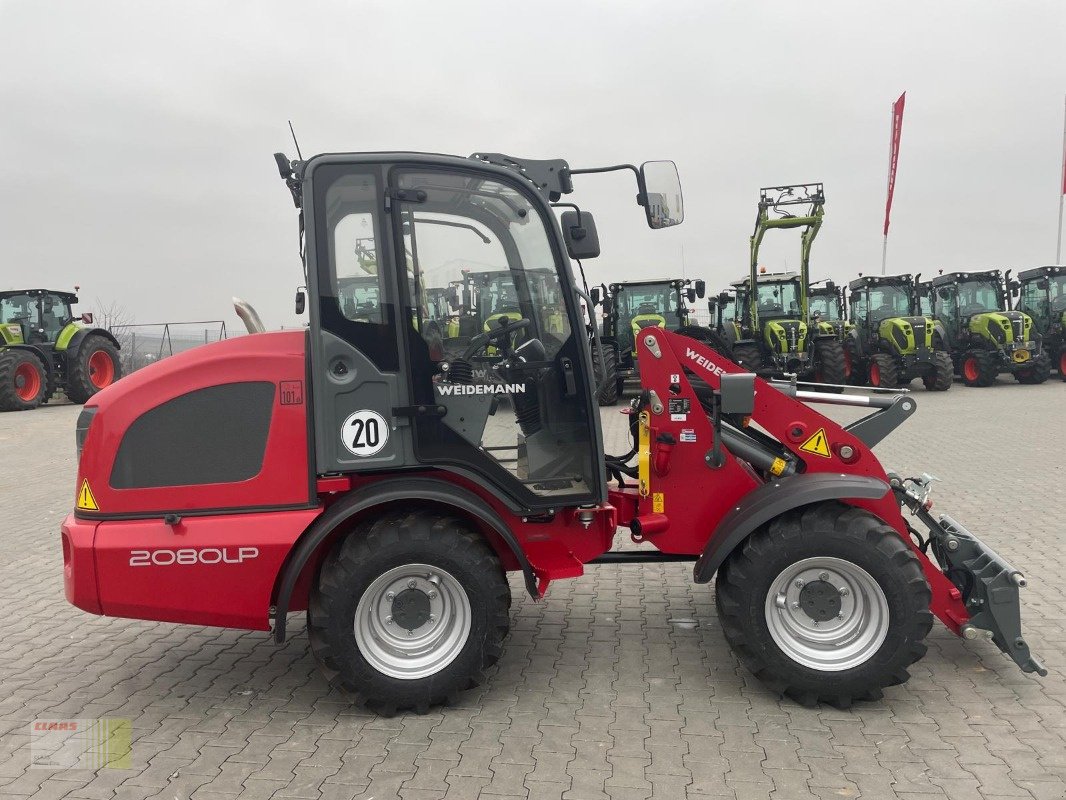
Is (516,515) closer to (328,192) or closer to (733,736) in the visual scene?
(733,736)

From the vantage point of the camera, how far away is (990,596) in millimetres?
3703

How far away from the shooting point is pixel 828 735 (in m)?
3.37

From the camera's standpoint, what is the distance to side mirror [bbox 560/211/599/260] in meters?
3.71

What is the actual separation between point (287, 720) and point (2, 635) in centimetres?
241

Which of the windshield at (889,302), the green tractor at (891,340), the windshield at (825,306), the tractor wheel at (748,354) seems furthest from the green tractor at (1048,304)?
the tractor wheel at (748,354)

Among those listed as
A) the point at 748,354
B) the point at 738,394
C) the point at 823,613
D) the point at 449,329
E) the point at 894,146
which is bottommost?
the point at 823,613

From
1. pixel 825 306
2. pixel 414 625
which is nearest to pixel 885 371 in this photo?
pixel 825 306

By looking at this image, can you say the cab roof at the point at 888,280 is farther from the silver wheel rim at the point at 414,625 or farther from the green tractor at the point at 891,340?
the silver wheel rim at the point at 414,625

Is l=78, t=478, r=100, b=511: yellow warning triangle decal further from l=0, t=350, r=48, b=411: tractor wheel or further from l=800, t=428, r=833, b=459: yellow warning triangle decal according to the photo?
l=0, t=350, r=48, b=411: tractor wheel

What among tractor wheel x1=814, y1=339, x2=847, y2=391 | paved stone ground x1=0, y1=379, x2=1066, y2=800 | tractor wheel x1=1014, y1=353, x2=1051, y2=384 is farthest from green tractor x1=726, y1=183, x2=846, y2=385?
paved stone ground x1=0, y1=379, x2=1066, y2=800

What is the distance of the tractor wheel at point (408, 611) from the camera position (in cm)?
353

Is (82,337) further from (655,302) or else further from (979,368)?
(979,368)

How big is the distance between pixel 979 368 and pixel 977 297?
7.13 feet

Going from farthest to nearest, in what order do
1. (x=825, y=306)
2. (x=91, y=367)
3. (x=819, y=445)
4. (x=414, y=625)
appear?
(x=825, y=306) → (x=91, y=367) → (x=819, y=445) → (x=414, y=625)
